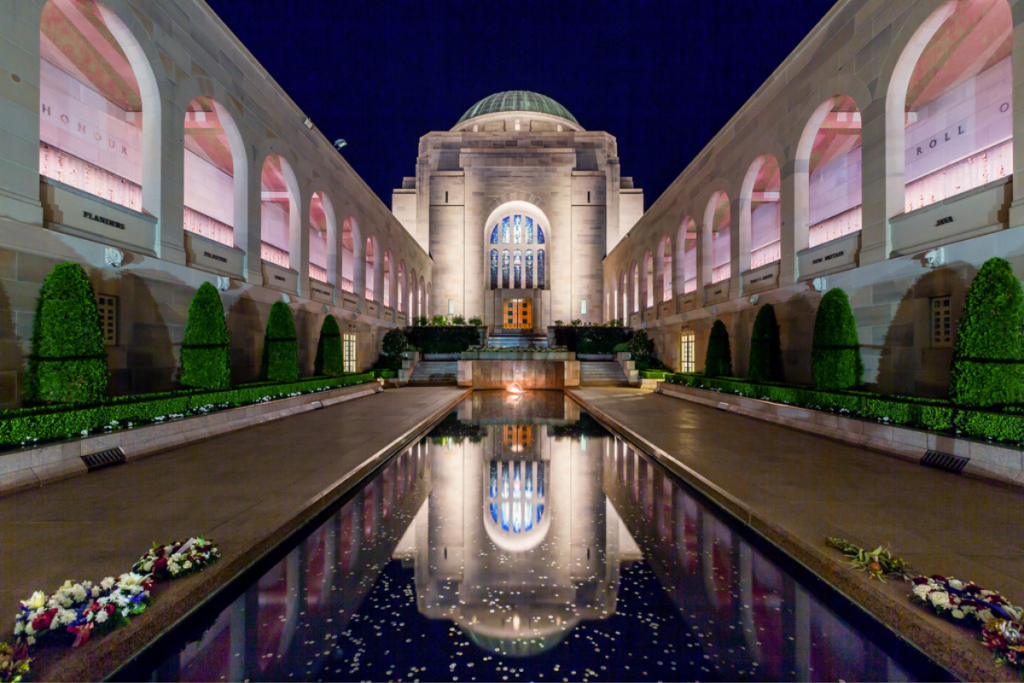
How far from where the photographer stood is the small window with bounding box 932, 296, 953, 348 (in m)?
8.85

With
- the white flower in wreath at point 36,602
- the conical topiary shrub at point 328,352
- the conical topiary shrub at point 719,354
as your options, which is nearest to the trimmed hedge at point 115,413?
the white flower in wreath at point 36,602

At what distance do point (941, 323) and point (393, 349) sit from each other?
2101 centimetres

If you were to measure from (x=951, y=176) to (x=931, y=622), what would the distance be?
14686 mm

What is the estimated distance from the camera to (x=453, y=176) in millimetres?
39562

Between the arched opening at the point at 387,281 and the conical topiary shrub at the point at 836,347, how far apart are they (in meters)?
22.5

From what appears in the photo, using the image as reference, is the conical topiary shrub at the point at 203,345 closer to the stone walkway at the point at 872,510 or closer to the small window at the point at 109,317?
the small window at the point at 109,317

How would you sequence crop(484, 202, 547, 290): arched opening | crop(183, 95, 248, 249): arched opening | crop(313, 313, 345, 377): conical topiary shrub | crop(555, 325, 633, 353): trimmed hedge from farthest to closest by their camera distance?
crop(484, 202, 547, 290): arched opening
crop(555, 325, 633, 353): trimmed hedge
crop(313, 313, 345, 377): conical topiary shrub
crop(183, 95, 248, 249): arched opening

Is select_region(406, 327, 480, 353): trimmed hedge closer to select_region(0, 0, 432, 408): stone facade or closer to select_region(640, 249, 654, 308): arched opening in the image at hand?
select_region(0, 0, 432, 408): stone facade

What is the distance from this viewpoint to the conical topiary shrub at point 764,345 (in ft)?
43.9

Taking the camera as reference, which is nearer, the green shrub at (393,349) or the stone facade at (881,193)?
the stone facade at (881,193)

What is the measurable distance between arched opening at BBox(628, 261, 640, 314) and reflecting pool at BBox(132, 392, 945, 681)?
24.0 metres

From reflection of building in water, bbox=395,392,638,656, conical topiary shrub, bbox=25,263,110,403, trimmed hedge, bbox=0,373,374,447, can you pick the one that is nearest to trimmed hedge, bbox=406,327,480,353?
trimmed hedge, bbox=0,373,374,447

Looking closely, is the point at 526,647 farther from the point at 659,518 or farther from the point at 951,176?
the point at 951,176

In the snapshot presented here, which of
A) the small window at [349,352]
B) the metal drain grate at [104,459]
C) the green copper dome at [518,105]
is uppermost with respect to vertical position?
the green copper dome at [518,105]
